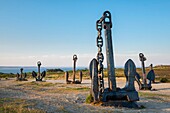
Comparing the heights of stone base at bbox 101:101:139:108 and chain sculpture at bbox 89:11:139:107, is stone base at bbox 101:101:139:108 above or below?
below

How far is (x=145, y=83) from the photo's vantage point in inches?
685

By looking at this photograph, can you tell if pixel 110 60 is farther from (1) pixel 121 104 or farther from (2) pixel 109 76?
(1) pixel 121 104

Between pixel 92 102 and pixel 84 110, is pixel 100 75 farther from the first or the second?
pixel 84 110

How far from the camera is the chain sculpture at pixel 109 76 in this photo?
8609 mm

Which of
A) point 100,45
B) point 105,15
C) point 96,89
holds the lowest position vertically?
point 96,89

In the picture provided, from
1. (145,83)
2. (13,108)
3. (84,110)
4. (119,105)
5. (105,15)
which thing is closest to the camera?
(13,108)

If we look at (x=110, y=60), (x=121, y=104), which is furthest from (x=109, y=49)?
(x=121, y=104)

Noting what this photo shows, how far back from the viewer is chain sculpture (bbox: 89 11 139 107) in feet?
28.2

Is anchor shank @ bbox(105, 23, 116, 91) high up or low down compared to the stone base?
up

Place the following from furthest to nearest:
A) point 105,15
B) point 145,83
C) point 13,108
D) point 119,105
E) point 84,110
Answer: point 145,83 < point 105,15 < point 119,105 < point 84,110 < point 13,108

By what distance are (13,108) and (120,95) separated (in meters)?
3.65

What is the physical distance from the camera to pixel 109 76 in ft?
29.0

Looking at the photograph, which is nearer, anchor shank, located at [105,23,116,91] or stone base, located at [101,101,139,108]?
stone base, located at [101,101,139,108]

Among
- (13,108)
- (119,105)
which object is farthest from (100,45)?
(13,108)
